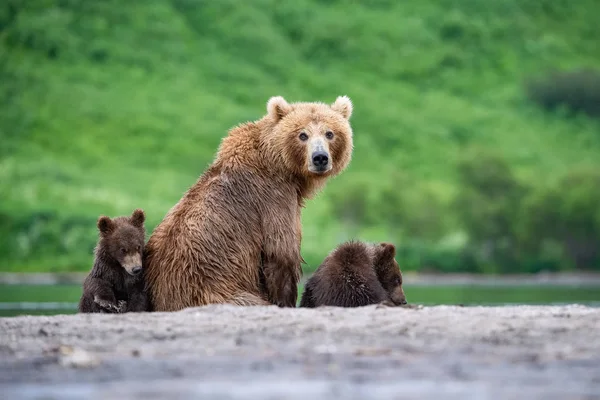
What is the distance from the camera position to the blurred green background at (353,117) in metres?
74.0

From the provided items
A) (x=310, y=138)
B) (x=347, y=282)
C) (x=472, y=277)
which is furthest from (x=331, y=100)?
(x=347, y=282)

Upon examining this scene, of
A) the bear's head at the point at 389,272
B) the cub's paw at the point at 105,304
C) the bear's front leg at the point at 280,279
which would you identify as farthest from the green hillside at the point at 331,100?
the bear's front leg at the point at 280,279

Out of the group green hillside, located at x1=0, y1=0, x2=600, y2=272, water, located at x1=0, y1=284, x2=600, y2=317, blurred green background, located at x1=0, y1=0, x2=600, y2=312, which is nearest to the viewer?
water, located at x1=0, y1=284, x2=600, y2=317

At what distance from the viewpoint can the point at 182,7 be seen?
14962 cm

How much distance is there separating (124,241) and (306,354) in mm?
3142

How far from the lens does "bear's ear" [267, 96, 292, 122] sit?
10422mm

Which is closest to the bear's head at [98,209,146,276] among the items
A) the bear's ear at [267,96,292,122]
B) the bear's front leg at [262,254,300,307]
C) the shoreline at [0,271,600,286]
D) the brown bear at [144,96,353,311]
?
the brown bear at [144,96,353,311]

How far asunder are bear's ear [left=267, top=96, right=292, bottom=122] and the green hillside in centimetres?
5752

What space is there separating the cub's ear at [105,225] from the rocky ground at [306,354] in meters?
1.04

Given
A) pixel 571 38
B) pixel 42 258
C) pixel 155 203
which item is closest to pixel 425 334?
pixel 42 258

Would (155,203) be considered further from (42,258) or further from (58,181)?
(42,258)

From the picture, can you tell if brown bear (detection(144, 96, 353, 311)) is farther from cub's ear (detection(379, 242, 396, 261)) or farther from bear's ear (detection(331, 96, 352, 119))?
cub's ear (detection(379, 242, 396, 261))

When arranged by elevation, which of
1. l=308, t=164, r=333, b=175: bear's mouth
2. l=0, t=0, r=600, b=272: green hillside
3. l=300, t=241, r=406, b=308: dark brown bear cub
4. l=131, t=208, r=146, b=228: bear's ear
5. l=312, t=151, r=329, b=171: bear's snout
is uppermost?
l=0, t=0, r=600, b=272: green hillside

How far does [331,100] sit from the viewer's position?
12481 centimetres
